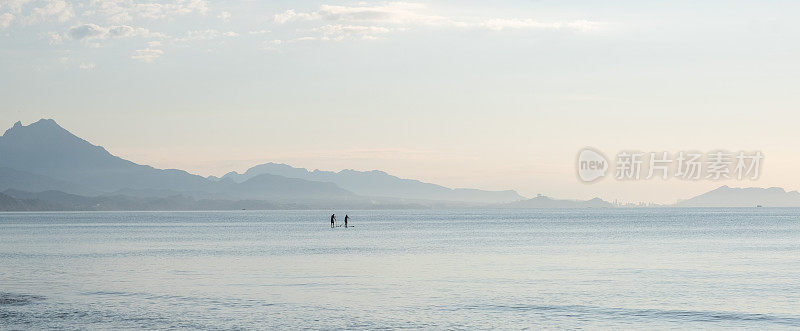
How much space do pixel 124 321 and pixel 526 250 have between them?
50136mm

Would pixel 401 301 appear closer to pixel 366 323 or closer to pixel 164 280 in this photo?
pixel 366 323

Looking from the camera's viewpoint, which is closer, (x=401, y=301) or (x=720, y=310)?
(x=720, y=310)

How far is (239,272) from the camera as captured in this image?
179 feet

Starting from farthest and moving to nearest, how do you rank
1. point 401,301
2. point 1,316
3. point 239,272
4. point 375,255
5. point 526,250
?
1. point 526,250
2. point 375,255
3. point 239,272
4. point 401,301
5. point 1,316

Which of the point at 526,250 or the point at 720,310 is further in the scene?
the point at 526,250

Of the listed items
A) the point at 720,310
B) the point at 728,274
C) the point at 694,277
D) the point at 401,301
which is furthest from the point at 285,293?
the point at 728,274

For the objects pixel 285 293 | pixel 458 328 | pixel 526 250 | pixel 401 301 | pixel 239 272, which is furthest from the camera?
pixel 526 250

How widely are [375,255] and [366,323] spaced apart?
1513 inches

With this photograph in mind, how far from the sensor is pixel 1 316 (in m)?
34.1

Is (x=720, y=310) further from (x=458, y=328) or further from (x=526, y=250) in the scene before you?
(x=526, y=250)

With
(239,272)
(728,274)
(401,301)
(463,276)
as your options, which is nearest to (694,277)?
(728,274)

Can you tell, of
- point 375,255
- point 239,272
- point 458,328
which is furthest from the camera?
point 375,255

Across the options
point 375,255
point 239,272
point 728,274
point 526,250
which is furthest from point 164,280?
point 526,250

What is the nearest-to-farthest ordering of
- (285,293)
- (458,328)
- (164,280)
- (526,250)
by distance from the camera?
(458,328) → (285,293) → (164,280) → (526,250)
